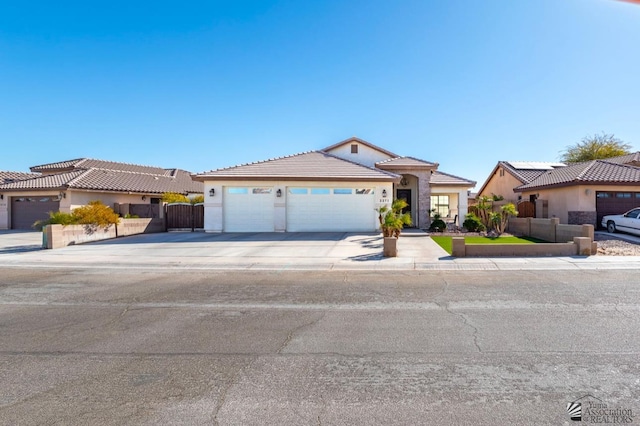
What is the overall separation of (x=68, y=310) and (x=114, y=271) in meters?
4.37

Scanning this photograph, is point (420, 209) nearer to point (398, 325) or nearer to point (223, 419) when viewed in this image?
point (398, 325)

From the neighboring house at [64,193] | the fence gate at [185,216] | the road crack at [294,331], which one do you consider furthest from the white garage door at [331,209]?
the neighboring house at [64,193]

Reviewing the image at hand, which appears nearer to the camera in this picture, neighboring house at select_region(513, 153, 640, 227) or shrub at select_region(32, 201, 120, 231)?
shrub at select_region(32, 201, 120, 231)

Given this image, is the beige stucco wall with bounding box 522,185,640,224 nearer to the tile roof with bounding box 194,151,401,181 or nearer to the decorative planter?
the tile roof with bounding box 194,151,401,181

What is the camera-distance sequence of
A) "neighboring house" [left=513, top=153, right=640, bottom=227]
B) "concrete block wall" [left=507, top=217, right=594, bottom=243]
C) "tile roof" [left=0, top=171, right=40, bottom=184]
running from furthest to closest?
"tile roof" [left=0, top=171, right=40, bottom=184], "neighboring house" [left=513, top=153, right=640, bottom=227], "concrete block wall" [left=507, top=217, right=594, bottom=243]

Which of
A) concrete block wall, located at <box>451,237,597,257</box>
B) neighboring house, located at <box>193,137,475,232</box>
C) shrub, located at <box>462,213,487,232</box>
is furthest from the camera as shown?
neighboring house, located at <box>193,137,475,232</box>

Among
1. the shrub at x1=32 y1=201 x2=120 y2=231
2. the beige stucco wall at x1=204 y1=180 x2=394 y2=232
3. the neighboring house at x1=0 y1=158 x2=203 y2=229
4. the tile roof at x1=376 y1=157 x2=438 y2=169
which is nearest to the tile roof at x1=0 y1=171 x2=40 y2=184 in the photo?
the neighboring house at x1=0 y1=158 x2=203 y2=229

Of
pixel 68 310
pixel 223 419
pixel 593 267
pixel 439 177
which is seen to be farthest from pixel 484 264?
pixel 439 177

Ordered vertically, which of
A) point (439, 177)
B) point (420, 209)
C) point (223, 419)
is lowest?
point (223, 419)

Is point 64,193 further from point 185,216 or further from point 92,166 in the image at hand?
point 92,166

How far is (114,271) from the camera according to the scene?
10297 mm

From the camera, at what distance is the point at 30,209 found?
24.8m

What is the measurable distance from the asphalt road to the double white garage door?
1222 centimetres

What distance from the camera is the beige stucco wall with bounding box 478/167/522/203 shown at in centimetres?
2738
